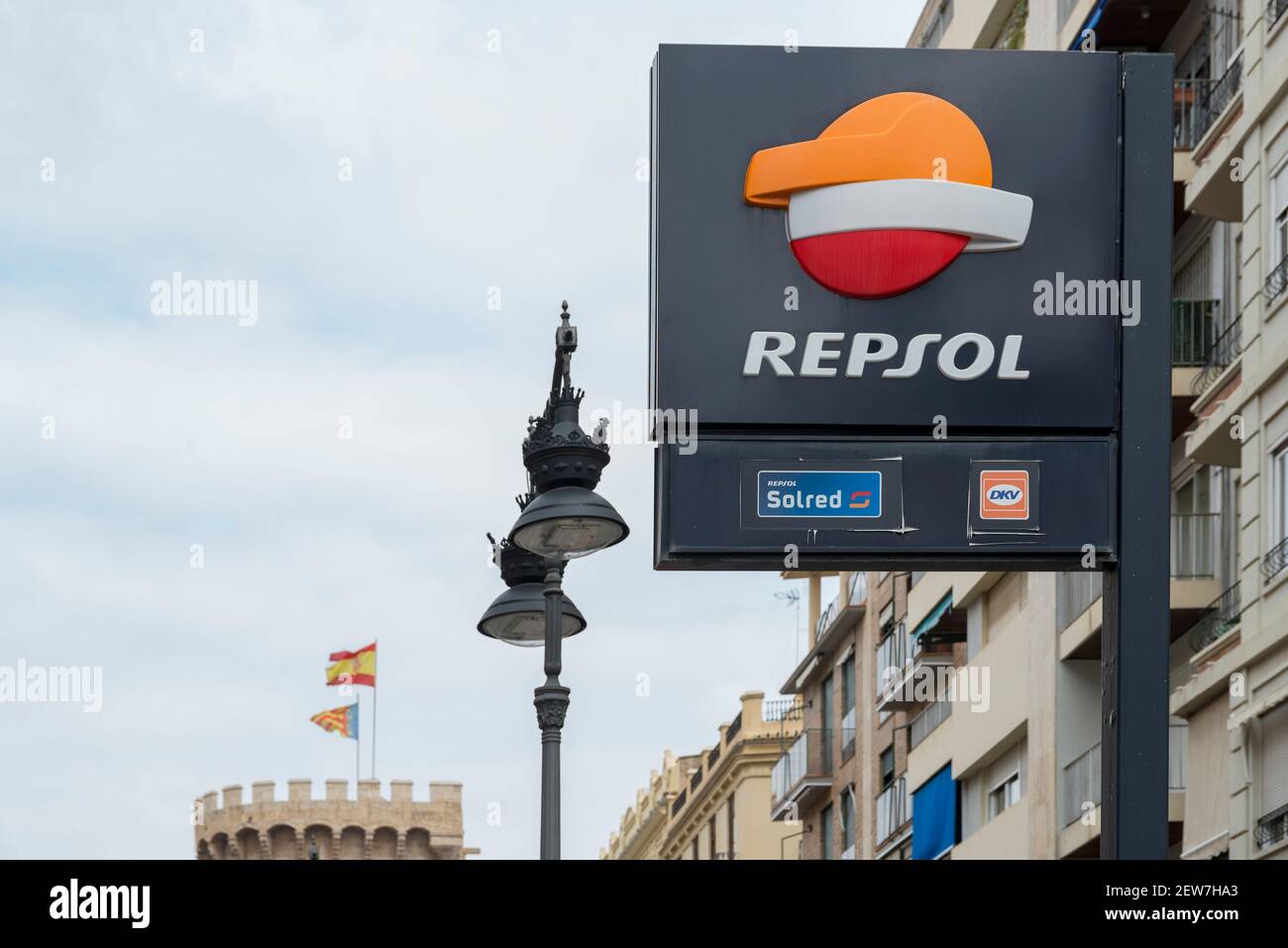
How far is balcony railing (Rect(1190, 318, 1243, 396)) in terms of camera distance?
1077 inches

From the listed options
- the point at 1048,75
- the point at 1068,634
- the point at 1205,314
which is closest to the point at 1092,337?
the point at 1048,75

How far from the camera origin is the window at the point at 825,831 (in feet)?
191

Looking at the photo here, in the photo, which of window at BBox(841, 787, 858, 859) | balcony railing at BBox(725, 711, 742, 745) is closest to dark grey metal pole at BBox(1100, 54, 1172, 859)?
window at BBox(841, 787, 858, 859)

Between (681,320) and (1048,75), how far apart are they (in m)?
1.70

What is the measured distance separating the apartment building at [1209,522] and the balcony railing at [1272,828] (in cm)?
3

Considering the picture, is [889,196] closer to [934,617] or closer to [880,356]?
[880,356]

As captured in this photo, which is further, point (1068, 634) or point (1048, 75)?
point (1068, 634)

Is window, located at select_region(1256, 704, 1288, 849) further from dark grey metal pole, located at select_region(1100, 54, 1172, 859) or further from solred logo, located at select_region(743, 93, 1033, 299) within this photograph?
solred logo, located at select_region(743, 93, 1033, 299)

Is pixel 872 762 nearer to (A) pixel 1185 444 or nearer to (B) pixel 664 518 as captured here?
(A) pixel 1185 444

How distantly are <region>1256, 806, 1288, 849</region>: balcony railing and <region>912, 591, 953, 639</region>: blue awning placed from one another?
18248 millimetres

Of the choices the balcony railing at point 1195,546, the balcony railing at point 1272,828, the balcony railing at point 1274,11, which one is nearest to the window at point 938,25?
the balcony railing at point 1195,546

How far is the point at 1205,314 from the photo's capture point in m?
28.7

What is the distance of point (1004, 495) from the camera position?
26.7 feet

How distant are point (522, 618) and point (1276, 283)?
39.6ft
